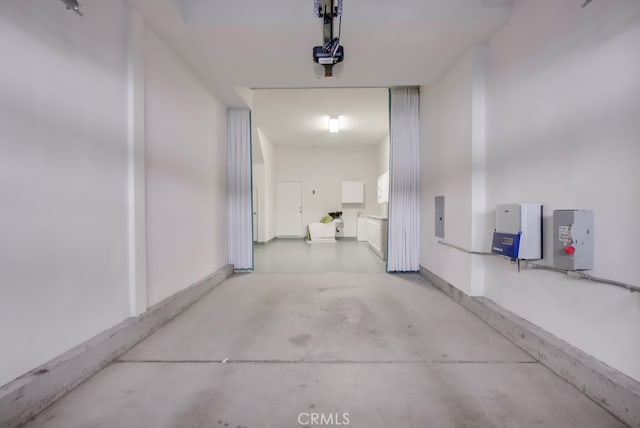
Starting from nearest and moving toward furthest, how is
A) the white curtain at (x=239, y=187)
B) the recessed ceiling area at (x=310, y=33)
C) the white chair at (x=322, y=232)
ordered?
the recessed ceiling area at (x=310, y=33), the white curtain at (x=239, y=187), the white chair at (x=322, y=232)

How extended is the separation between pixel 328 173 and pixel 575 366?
8576 mm

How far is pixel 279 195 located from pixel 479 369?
28.0 ft

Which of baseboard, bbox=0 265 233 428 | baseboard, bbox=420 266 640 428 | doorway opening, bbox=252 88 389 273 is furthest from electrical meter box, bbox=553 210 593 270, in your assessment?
doorway opening, bbox=252 88 389 273

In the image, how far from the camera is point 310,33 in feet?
9.27

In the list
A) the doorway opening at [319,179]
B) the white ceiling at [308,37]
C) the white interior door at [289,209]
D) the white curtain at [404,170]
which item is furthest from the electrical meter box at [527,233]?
the white interior door at [289,209]

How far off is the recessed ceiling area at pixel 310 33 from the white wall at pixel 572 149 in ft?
1.46

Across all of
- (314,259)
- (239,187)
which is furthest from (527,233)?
Result: (314,259)

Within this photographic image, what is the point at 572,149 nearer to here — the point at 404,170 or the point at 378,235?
the point at 404,170

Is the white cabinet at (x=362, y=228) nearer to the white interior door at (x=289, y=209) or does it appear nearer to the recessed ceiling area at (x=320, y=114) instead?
the white interior door at (x=289, y=209)

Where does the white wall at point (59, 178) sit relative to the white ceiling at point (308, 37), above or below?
below

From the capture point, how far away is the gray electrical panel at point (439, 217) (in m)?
3.92

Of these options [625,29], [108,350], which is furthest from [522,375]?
[108,350]

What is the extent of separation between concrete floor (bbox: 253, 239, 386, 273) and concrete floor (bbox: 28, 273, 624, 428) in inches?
84.2

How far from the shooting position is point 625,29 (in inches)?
64.1
